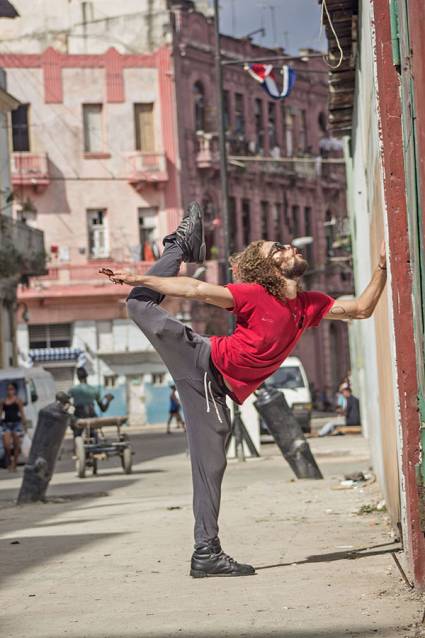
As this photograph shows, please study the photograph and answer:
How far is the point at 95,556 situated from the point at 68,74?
2000 inches

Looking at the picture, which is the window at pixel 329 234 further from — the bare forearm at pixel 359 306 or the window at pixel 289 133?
the bare forearm at pixel 359 306

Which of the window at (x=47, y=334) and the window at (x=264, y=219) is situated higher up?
the window at (x=264, y=219)

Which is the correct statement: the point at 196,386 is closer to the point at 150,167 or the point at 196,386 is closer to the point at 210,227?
the point at 150,167

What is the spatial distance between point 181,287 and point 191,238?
665mm

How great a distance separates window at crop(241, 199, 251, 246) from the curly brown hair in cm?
5691

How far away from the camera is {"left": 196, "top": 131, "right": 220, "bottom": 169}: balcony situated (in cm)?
6131

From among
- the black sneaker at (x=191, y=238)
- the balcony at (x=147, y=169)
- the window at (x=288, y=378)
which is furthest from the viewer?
the balcony at (x=147, y=169)

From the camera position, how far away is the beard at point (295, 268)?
8.76 meters

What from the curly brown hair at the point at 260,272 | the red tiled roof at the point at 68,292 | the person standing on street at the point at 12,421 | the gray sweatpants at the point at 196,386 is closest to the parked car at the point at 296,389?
the person standing on street at the point at 12,421

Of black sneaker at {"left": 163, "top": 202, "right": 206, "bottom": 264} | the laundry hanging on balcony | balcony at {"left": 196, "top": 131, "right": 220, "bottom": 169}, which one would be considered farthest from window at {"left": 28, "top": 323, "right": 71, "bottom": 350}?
black sneaker at {"left": 163, "top": 202, "right": 206, "bottom": 264}

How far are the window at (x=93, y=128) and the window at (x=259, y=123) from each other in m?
8.61

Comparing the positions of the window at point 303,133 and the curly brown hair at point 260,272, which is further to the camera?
the window at point 303,133

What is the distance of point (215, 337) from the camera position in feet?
29.6

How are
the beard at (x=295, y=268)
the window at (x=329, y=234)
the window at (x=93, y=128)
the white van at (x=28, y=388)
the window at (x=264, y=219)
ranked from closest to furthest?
the beard at (x=295, y=268)
the white van at (x=28, y=388)
the window at (x=93, y=128)
the window at (x=329, y=234)
the window at (x=264, y=219)
